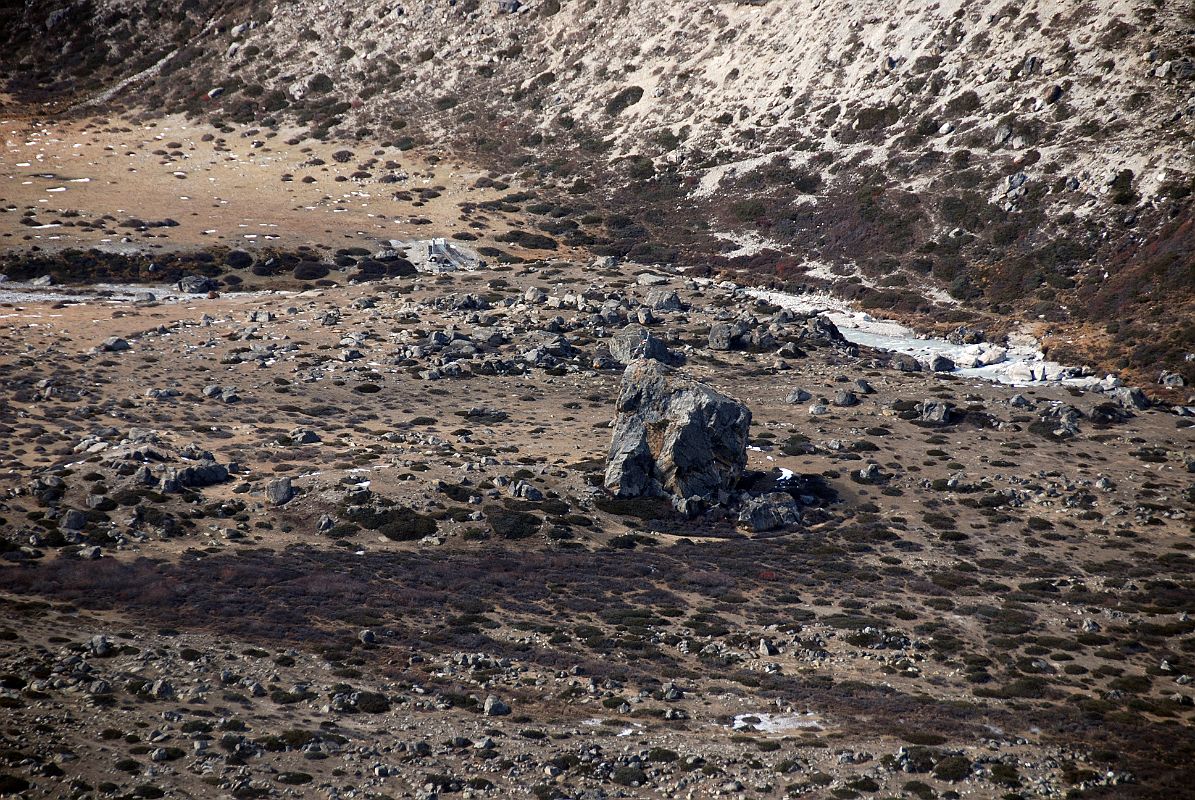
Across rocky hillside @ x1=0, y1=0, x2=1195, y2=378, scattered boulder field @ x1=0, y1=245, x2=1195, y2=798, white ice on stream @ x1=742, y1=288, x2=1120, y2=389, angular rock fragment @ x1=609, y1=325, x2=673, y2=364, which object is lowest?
scattered boulder field @ x1=0, y1=245, x2=1195, y2=798

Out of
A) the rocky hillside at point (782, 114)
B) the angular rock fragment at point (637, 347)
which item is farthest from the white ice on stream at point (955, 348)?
the angular rock fragment at point (637, 347)

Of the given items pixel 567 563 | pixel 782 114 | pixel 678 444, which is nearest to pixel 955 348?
pixel 678 444

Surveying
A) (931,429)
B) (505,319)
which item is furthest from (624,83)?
(931,429)

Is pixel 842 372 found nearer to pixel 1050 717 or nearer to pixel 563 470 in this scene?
pixel 563 470

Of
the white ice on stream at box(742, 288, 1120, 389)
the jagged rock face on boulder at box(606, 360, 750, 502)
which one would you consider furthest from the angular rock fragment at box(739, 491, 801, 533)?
the white ice on stream at box(742, 288, 1120, 389)

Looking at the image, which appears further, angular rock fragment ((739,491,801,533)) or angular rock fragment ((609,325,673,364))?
angular rock fragment ((609,325,673,364))

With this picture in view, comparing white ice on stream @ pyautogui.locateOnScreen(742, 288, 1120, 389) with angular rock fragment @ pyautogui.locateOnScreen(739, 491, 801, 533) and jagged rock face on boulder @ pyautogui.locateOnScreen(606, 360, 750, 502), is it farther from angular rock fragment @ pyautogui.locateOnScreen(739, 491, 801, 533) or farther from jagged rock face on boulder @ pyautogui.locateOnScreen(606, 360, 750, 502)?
jagged rock face on boulder @ pyautogui.locateOnScreen(606, 360, 750, 502)

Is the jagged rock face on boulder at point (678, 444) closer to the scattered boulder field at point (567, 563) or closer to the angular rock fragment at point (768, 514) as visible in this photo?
the scattered boulder field at point (567, 563)
